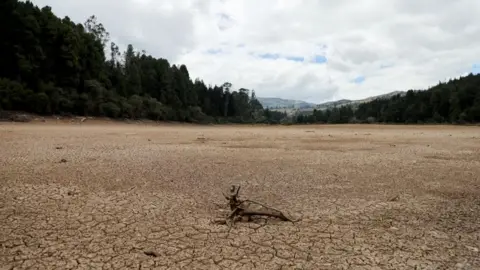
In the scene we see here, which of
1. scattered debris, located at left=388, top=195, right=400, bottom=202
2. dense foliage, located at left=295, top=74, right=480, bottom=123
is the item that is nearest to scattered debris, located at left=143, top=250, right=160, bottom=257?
scattered debris, located at left=388, top=195, right=400, bottom=202

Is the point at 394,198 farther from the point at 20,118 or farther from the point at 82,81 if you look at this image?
the point at 82,81

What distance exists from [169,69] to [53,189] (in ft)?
216

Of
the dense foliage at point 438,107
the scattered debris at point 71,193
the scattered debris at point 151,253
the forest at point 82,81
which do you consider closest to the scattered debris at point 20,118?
the forest at point 82,81

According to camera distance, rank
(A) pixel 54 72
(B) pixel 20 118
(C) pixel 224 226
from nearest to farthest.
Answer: (C) pixel 224 226 → (B) pixel 20 118 → (A) pixel 54 72

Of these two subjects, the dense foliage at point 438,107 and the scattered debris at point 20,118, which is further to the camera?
the dense foliage at point 438,107

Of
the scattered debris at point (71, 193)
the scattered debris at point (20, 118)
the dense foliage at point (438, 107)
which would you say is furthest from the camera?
the dense foliage at point (438, 107)

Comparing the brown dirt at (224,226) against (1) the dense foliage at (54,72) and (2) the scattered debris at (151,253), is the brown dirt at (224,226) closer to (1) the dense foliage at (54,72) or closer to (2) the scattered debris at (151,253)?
(2) the scattered debris at (151,253)

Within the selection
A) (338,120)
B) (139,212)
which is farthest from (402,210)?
(338,120)

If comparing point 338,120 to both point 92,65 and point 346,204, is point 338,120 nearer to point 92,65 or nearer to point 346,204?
point 92,65

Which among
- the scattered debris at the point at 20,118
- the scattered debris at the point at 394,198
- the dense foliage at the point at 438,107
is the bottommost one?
the scattered debris at the point at 394,198

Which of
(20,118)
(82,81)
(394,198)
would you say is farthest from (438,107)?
(394,198)

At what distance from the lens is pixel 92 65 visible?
1871 inches

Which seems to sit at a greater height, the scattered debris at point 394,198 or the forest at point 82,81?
the forest at point 82,81

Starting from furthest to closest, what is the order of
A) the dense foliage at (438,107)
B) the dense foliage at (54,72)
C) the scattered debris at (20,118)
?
the dense foliage at (438,107)
the dense foliage at (54,72)
the scattered debris at (20,118)
